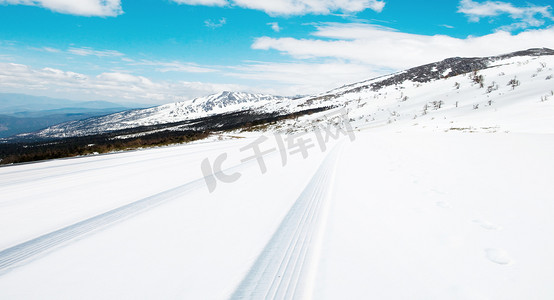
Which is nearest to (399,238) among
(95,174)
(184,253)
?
(184,253)

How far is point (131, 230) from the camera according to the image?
316 centimetres

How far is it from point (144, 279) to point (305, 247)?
1621mm

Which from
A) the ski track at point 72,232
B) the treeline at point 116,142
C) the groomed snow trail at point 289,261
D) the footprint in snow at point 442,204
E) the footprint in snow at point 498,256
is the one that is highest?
the treeline at point 116,142

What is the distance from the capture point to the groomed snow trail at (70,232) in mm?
2552

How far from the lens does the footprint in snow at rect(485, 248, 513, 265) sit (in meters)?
2.37

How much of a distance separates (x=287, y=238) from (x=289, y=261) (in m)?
0.49

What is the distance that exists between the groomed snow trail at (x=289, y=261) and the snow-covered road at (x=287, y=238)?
14mm

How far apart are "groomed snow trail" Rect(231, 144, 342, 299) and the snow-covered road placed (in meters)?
0.01

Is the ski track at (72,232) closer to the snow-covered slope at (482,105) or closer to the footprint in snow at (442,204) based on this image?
the footprint in snow at (442,204)

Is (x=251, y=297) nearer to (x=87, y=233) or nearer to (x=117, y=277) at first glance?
(x=117, y=277)

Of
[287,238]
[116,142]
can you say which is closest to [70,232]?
[287,238]

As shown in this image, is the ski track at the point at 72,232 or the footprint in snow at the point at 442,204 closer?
the ski track at the point at 72,232

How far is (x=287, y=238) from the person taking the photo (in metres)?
3.04

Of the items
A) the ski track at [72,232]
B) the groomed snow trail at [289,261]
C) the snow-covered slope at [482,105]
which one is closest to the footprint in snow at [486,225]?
the groomed snow trail at [289,261]
